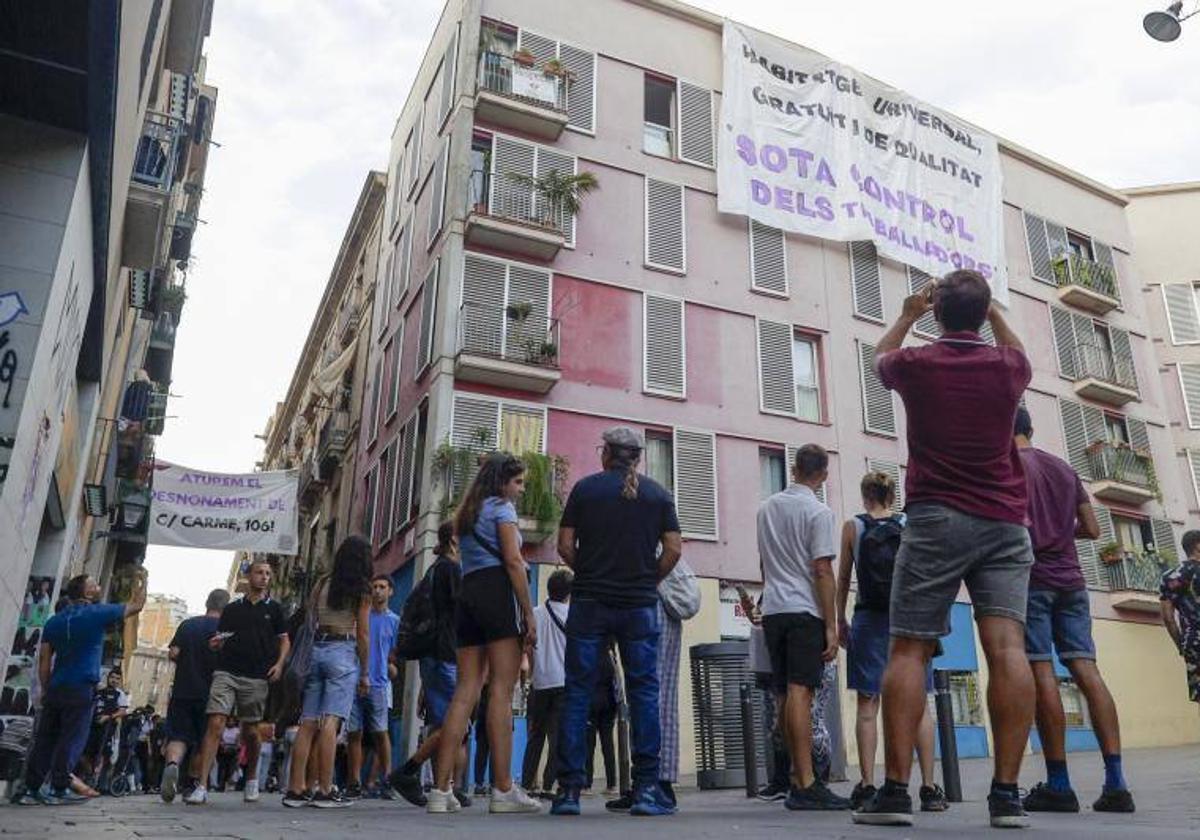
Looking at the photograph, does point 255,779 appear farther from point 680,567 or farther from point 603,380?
point 603,380

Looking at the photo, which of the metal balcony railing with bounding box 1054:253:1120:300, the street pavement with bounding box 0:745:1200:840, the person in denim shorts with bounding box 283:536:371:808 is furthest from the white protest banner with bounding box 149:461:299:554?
the metal balcony railing with bounding box 1054:253:1120:300

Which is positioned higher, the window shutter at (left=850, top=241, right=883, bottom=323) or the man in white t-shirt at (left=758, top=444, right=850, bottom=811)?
the window shutter at (left=850, top=241, right=883, bottom=323)

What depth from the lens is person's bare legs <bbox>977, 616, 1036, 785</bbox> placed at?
3.63 metres

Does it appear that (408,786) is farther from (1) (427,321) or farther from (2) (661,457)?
(1) (427,321)

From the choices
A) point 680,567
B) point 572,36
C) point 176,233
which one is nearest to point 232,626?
point 680,567

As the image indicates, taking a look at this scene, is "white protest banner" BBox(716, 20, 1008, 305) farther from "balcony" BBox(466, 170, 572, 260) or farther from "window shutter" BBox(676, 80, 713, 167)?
"balcony" BBox(466, 170, 572, 260)

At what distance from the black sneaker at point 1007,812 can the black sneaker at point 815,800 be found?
1534 millimetres

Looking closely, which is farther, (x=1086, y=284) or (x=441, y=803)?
(x=1086, y=284)

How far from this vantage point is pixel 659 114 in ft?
77.8

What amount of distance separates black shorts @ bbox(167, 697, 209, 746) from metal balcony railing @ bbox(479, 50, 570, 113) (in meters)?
15.6

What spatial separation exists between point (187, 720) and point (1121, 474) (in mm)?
25290

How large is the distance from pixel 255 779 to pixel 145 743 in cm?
1202

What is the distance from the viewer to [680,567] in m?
7.05

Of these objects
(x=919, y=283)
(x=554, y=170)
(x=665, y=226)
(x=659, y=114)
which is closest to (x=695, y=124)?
(x=659, y=114)
